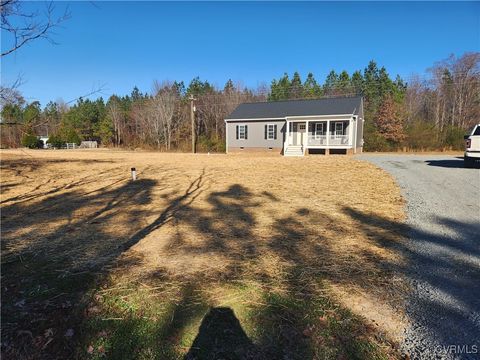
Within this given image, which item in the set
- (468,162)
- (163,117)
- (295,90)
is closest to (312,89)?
(295,90)

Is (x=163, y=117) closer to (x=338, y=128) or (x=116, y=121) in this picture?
(x=116, y=121)

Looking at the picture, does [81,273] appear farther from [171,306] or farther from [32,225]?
[32,225]

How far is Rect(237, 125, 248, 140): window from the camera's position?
30312 millimetres

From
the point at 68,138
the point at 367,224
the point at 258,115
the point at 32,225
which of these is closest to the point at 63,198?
the point at 32,225

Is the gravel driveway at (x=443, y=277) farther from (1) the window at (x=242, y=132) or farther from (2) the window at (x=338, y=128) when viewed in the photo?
(1) the window at (x=242, y=132)

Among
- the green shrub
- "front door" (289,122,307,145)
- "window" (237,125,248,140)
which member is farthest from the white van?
"window" (237,125,248,140)

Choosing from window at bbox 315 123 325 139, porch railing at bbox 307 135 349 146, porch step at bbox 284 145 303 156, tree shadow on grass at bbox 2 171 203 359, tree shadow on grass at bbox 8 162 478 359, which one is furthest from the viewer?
window at bbox 315 123 325 139

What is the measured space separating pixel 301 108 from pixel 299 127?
204 centimetres

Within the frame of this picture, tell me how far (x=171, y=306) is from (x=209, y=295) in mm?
361

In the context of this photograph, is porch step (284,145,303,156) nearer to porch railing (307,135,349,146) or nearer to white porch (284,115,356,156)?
white porch (284,115,356,156)

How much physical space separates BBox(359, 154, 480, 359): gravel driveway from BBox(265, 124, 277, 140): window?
22.5 meters

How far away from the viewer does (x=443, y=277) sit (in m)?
3.28

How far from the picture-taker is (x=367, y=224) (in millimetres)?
5332

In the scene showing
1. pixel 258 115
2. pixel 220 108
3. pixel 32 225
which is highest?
pixel 220 108
